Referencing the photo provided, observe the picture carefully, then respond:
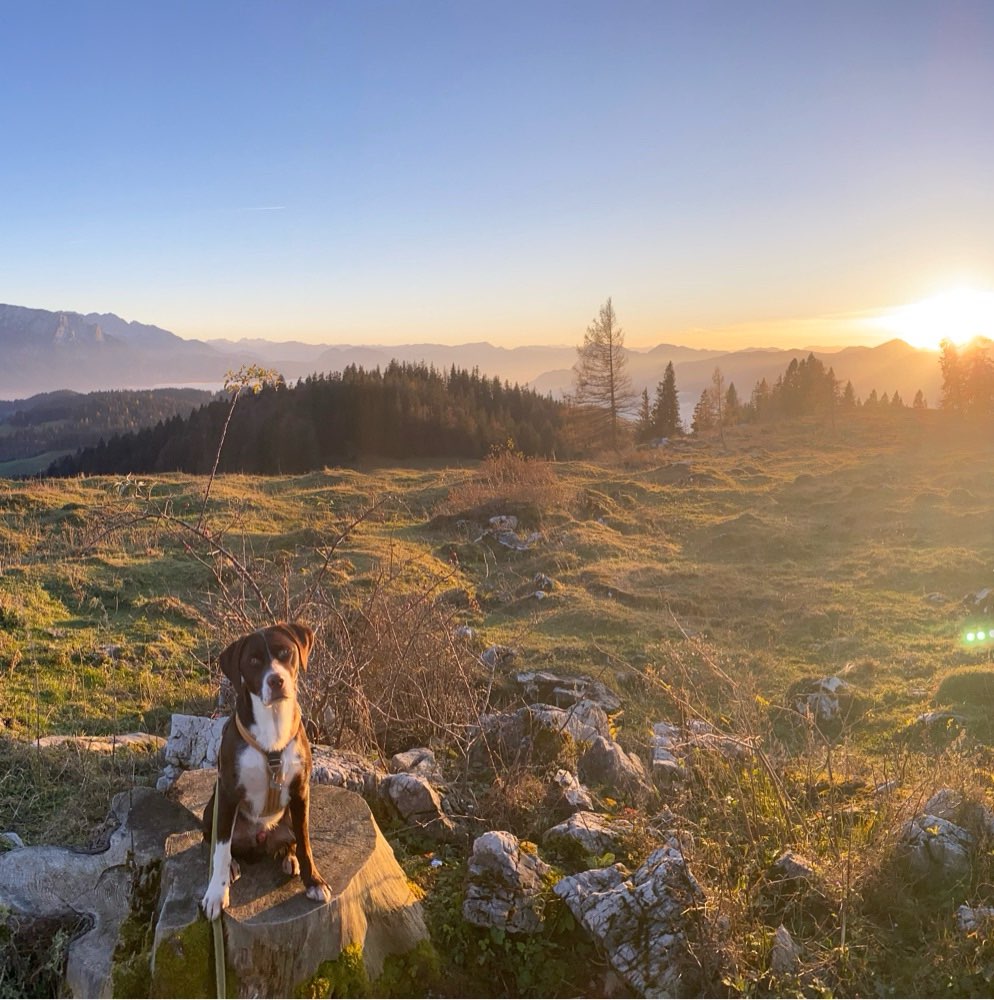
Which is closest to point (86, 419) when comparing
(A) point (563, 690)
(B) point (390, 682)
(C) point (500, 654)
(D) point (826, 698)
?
(C) point (500, 654)

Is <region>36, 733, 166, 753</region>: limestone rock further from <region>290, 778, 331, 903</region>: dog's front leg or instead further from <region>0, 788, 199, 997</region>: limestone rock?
<region>290, 778, 331, 903</region>: dog's front leg

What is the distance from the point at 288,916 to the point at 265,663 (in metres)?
1.06

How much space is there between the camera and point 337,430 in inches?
2247

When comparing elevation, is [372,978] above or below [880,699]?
above

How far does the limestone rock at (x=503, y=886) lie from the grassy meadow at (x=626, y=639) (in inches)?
12.2

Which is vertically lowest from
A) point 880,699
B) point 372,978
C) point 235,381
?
point 880,699

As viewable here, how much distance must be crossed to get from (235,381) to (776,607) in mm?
11897

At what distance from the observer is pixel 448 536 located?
1959cm

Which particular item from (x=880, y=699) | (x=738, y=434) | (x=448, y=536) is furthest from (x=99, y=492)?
(x=738, y=434)

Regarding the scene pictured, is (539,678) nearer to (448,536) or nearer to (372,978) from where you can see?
(372,978)

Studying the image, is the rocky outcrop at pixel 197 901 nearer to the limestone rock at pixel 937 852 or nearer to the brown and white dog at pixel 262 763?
the brown and white dog at pixel 262 763

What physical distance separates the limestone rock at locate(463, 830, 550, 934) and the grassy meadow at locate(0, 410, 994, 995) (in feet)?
1.01

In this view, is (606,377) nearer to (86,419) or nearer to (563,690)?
(563,690)

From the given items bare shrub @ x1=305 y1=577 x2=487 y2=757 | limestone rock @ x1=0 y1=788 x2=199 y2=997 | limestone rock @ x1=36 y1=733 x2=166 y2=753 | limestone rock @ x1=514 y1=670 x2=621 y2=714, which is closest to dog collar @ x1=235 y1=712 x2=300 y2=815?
limestone rock @ x1=0 y1=788 x2=199 y2=997
